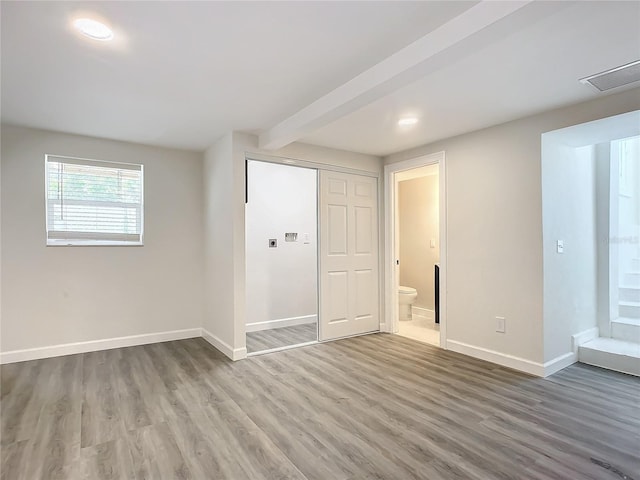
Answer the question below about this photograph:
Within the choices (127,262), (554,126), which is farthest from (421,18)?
(127,262)

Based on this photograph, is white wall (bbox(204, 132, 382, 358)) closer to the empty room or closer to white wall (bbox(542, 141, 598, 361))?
the empty room

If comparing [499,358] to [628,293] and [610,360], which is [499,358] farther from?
[628,293]

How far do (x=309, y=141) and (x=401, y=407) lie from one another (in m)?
2.88

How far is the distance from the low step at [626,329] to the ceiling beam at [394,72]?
3530 millimetres

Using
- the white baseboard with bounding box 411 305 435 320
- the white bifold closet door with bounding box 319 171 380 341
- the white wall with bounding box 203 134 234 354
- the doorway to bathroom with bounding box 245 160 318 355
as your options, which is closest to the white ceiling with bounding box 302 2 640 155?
the white bifold closet door with bounding box 319 171 380 341

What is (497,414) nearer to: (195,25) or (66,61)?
(195,25)

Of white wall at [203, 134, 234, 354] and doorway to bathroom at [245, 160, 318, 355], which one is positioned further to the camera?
doorway to bathroom at [245, 160, 318, 355]

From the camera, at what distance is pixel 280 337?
15.1 ft

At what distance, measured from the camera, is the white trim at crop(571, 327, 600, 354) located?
3518 millimetres

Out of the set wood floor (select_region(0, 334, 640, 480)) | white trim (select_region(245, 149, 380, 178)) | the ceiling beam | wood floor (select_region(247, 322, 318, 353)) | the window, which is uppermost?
the ceiling beam

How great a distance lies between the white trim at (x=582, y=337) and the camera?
3518 millimetres

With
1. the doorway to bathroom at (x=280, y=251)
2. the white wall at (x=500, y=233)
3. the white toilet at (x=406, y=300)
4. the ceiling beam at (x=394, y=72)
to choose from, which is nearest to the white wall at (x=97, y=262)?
the doorway to bathroom at (x=280, y=251)

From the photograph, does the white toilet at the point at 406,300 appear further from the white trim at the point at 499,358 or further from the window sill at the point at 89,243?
the window sill at the point at 89,243

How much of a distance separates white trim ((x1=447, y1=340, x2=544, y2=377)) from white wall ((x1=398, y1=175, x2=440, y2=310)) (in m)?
1.71
